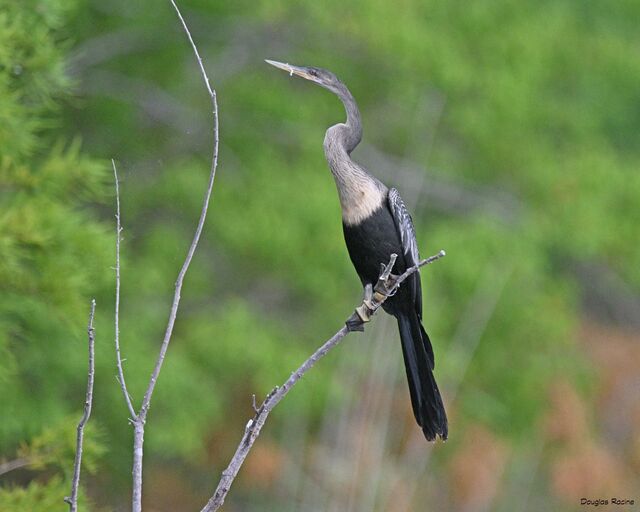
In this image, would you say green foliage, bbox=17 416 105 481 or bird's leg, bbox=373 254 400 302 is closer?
bird's leg, bbox=373 254 400 302

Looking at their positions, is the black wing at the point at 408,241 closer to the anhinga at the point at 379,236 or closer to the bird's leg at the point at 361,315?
the anhinga at the point at 379,236

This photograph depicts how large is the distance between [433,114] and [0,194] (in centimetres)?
429

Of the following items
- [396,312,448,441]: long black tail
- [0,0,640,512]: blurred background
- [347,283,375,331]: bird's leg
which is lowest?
[0,0,640,512]: blurred background

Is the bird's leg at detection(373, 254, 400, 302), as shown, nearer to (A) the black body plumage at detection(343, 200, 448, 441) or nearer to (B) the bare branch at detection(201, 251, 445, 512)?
(A) the black body plumage at detection(343, 200, 448, 441)

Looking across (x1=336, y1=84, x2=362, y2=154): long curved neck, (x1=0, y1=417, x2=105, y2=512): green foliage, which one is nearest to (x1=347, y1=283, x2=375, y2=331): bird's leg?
(x1=336, y1=84, x2=362, y2=154): long curved neck

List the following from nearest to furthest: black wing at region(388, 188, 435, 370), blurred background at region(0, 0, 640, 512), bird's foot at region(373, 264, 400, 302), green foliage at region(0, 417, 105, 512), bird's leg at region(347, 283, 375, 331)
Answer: bird's foot at region(373, 264, 400, 302), bird's leg at region(347, 283, 375, 331), black wing at region(388, 188, 435, 370), green foliage at region(0, 417, 105, 512), blurred background at region(0, 0, 640, 512)

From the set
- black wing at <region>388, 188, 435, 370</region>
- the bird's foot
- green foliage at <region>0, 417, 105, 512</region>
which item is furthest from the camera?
green foliage at <region>0, 417, 105, 512</region>

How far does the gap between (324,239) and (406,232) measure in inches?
202

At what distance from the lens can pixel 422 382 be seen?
3.03 meters

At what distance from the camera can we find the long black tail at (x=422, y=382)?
115 inches

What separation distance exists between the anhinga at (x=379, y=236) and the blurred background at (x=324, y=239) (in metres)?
3.18

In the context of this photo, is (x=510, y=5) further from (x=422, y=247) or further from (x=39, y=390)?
(x=39, y=390)

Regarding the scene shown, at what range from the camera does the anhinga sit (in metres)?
2.73

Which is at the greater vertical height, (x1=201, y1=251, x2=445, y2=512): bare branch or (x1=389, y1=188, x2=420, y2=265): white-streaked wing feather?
(x1=201, y1=251, x2=445, y2=512): bare branch
